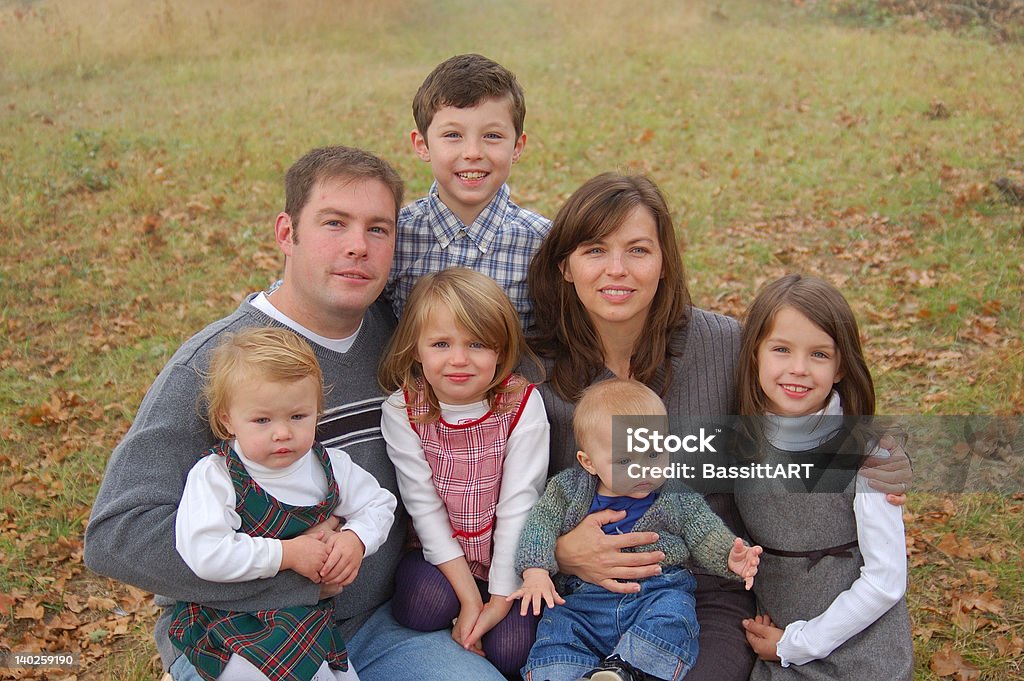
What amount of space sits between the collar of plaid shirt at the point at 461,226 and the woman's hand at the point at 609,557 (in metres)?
1.39

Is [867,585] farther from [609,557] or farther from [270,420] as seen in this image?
[270,420]

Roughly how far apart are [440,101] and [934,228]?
7.25 metres

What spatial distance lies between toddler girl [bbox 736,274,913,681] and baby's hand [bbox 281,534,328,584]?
59.4 inches

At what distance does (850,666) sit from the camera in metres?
2.93

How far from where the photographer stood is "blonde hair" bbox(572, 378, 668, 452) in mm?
3078

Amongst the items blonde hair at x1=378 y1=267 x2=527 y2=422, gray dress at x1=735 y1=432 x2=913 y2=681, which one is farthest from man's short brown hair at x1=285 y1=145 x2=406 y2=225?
gray dress at x1=735 y1=432 x2=913 y2=681

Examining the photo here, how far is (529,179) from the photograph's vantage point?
11.7 m

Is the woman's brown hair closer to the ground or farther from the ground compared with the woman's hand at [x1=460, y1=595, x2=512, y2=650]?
farther from the ground

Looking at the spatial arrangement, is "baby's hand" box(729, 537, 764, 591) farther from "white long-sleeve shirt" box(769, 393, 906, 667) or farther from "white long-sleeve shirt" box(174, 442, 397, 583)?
"white long-sleeve shirt" box(174, 442, 397, 583)

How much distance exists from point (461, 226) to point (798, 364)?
159cm

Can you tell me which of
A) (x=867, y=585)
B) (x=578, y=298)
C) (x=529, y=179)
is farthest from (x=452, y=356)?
(x=529, y=179)

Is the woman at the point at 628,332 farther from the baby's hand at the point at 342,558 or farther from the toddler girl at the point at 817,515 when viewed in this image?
the baby's hand at the point at 342,558

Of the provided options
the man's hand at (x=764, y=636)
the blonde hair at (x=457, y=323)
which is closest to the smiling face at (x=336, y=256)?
the blonde hair at (x=457, y=323)

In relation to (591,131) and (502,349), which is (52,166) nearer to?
(591,131)
